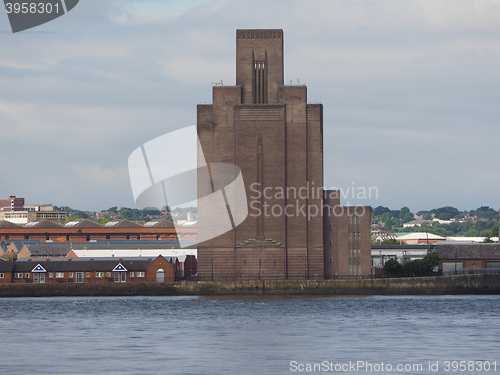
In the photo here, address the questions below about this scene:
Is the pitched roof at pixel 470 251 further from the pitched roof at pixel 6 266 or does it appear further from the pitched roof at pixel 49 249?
the pitched roof at pixel 49 249

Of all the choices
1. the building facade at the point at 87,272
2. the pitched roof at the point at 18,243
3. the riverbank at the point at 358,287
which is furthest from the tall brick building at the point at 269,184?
the pitched roof at the point at 18,243

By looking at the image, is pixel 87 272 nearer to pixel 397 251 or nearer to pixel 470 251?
pixel 470 251

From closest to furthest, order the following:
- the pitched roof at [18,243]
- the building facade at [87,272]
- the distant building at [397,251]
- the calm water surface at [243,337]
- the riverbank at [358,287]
Answer: the calm water surface at [243,337], the riverbank at [358,287], the building facade at [87,272], the distant building at [397,251], the pitched roof at [18,243]

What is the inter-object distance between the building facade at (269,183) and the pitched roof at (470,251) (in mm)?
19057

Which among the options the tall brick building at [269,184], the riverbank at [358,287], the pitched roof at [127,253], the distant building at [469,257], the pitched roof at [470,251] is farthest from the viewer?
the pitched roof at [127,253]

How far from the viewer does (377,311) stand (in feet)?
272

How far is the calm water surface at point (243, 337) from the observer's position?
153ft

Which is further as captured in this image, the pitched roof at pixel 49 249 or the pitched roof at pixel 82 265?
the pitched roof at pixel 49 249

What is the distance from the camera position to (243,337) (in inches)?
2304

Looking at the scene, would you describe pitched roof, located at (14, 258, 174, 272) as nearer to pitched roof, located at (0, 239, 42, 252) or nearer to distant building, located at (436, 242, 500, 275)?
distant building, located at (436, 242, 500, 275)

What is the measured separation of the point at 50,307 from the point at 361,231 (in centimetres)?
4054

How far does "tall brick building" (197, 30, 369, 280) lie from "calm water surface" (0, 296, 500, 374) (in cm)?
2120

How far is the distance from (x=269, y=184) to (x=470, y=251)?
2860 cm

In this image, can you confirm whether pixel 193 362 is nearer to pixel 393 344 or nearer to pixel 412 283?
pixel 393 344
